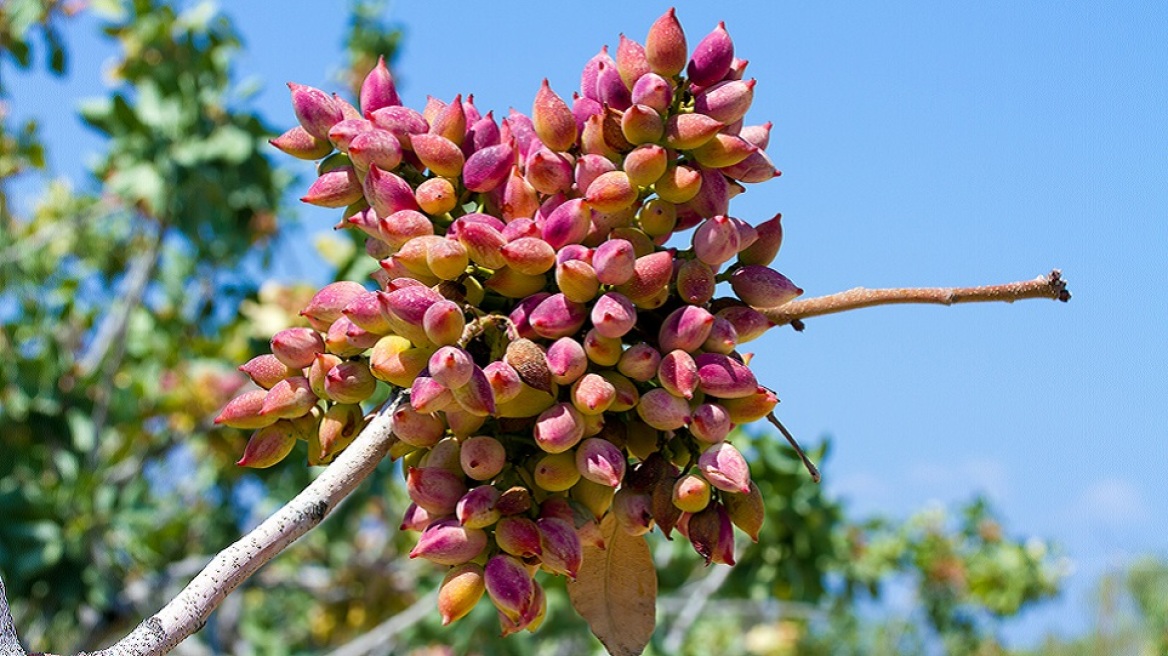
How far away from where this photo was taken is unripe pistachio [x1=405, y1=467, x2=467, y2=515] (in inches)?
30.8

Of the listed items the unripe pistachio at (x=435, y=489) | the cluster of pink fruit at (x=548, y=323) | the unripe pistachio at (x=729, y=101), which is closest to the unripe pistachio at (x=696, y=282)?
the cluster of pink fruit at (x=548, y=323)

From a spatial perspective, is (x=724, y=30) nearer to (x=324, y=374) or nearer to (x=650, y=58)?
(x=650, y=58)

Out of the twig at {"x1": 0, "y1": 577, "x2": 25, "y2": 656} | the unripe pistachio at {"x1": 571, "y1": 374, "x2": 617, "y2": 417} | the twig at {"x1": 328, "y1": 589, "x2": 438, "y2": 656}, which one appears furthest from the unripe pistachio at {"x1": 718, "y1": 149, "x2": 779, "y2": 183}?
the twig at {"x1": 328, "y1": 589, "x2": 438, "y2": 656}

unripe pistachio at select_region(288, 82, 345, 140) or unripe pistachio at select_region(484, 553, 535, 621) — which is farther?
unripe pistachio at select_region(288, 82, 345, 140)

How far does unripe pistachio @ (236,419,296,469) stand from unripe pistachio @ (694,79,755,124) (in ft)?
1.28

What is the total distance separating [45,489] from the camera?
120 inches

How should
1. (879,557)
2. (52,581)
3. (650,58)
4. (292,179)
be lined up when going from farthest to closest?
(879,557)
(292,179)
(52,581)
(650,58)

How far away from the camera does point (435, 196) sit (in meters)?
0.85

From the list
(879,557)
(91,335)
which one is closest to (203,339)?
(91,335)

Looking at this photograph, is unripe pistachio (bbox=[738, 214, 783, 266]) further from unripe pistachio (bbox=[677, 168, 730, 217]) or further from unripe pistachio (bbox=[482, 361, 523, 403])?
unripe pistachio (bbox=[482, 361, 523, 403])

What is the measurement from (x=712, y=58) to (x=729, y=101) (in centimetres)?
5

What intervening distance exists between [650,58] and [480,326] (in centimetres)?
24

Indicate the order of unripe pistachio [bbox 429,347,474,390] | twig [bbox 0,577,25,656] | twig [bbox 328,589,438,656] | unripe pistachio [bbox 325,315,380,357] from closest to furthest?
twig [bbox 0,577,25,656] < unripe pistachio [bbox 429,347,474,390] < unripe pistachio [bbox 325,315,380,357] < twig [bbox 328,589,438,656]

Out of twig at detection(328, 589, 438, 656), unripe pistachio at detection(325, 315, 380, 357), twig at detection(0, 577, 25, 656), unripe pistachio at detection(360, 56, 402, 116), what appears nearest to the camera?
twig at detection(0, 577, 25, 656)
